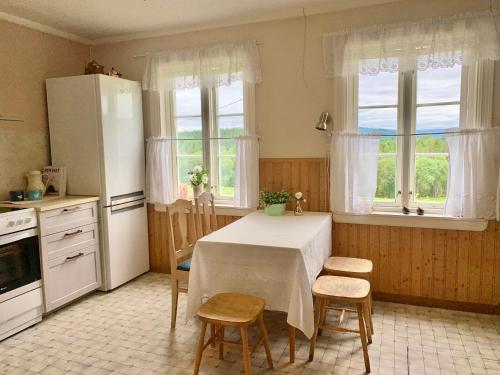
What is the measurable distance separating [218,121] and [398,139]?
1.67 m

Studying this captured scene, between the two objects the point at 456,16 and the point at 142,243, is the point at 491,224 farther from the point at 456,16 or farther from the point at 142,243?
the point at 142,243

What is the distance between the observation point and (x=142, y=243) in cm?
405

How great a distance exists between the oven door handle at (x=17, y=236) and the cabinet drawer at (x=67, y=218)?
63mm

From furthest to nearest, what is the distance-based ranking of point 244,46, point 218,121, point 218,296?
point 218,121 < point 244,46 < point 218,296

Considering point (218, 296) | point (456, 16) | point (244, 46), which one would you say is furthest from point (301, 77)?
point (218, 296)

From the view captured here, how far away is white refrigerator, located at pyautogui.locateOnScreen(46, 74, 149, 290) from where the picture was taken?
3465mm

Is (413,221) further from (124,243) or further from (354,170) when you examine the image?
(124,243)

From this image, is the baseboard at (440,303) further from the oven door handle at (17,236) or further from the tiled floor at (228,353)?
the oven door handle at (17,236)

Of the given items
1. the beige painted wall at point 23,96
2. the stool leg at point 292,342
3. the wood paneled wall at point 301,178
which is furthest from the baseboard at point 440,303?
the beige painted wall at point 23,96

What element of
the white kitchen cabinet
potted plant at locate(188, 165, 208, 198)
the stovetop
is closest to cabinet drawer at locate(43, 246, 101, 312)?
the white kitchen cabinet

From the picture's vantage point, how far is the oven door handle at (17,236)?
274cm

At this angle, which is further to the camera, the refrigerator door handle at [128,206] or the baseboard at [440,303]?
the refrigerator door handle at [128,206]

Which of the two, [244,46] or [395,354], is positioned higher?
[244,46]

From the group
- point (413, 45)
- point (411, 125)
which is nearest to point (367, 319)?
point (411, 125)
